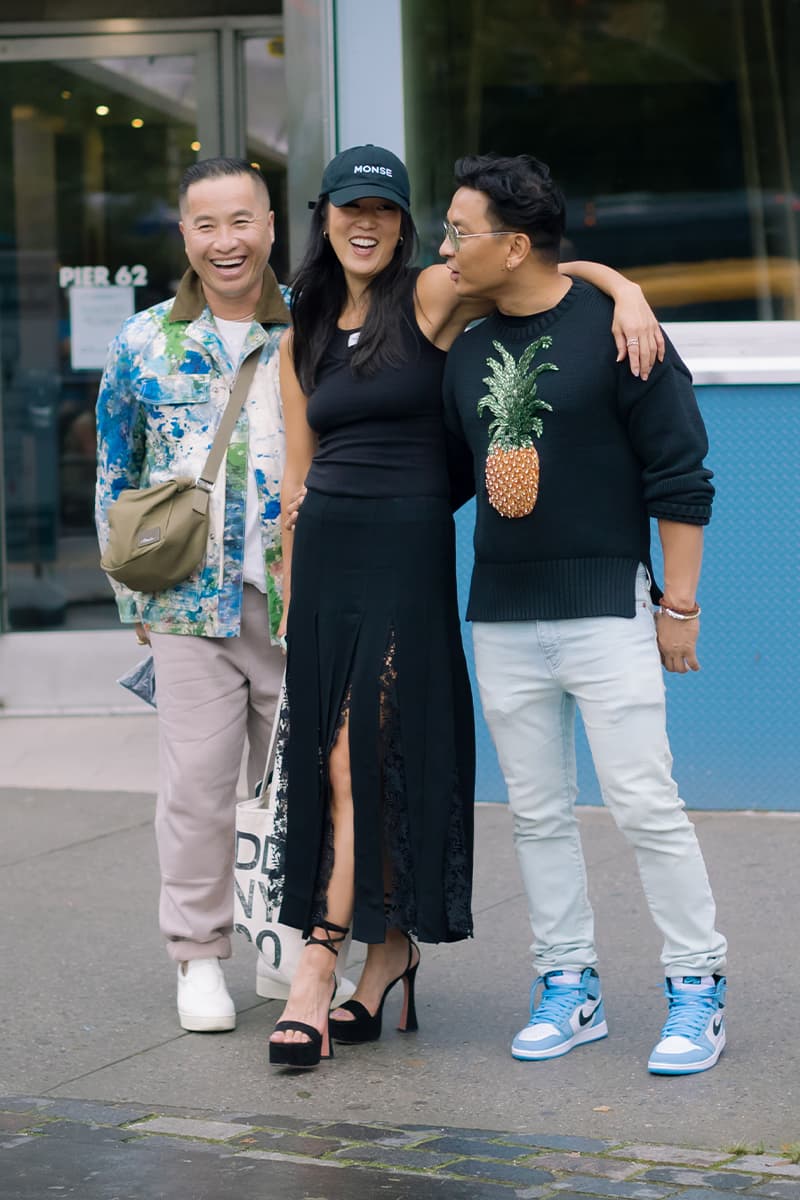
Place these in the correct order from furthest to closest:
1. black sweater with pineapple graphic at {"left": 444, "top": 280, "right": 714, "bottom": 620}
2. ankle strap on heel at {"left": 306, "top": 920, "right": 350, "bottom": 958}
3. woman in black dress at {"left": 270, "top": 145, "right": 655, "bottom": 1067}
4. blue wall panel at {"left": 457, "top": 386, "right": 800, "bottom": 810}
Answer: blue wall panel at {"left": 457, "top": 386, "right": 800, "bottom": 810} → ankle strap on heel at {"left": 306, "top": 920, "right": 350, "bottom": 958} → woman in black dress at {"left": 270, "top": 145, "right": 655, "bottom": 1067} → black sweater with pineapple graphic at {"left": 444, "top": 280, "right": 714, "bottom": 620}

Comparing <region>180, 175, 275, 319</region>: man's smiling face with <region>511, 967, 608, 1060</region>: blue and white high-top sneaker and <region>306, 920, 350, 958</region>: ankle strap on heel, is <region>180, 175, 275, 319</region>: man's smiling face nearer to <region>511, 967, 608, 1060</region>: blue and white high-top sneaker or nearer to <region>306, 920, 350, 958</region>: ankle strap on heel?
<region>306, 920, 350, 958</region>: ankle strap on heel

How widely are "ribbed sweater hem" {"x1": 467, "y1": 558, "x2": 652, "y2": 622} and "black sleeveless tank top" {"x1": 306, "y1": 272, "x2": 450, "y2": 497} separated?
0.28 m

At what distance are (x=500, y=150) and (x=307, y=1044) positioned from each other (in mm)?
3682

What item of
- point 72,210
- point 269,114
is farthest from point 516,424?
point 72,210

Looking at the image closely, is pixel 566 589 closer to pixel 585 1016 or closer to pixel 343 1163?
pixel 585 1016

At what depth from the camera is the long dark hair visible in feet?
13.3

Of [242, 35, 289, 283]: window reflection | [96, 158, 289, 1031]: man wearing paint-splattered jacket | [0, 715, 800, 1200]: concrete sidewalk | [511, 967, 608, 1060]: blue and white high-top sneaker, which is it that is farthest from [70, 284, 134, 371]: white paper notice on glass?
[511, 967, 608, 1060]: blue and white high-top sneaker

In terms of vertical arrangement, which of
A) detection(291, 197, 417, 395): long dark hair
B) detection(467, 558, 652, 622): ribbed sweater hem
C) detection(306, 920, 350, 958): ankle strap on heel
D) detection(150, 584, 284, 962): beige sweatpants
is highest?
detection(291, 197, 417, 395): long dark hair

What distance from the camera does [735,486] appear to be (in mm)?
6246

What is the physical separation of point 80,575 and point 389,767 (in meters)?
4.75

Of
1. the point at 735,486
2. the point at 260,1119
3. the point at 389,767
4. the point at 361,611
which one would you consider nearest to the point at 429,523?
→ the point at 361,611

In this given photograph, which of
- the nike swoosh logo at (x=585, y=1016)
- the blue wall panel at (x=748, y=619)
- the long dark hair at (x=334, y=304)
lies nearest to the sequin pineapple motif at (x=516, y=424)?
the long dark hair at (x=334, y=304)

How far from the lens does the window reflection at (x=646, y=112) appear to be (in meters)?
6.73

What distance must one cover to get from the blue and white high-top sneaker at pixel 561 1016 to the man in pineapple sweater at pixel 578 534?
0.21 meters
